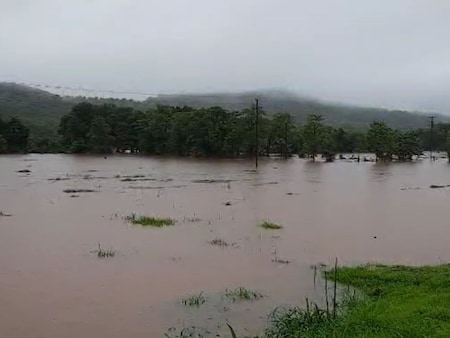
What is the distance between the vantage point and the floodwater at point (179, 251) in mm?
6117

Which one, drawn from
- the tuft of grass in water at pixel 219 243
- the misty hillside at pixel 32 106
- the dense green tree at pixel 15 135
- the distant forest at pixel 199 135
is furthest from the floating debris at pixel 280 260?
the misty hillside at pixel 32 106

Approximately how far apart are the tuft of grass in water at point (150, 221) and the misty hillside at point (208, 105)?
61234 mm

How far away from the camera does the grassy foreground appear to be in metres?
4.52

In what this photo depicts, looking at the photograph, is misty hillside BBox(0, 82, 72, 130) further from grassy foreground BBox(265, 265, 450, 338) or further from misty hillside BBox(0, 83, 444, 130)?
grassy foreground BBox(265, 265, 450, 338)

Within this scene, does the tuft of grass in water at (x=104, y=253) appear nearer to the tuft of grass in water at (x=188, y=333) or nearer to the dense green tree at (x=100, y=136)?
the tuft of grass in water at (x=188, y=333)

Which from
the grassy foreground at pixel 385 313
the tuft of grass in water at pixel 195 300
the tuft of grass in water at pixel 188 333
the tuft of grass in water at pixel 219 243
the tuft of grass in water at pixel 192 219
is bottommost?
the tuft of grass in water at pixel 192 219

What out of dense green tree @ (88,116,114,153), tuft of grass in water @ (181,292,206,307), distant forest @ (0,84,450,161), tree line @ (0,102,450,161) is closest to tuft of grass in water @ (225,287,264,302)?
tuft of grass in water @ (181,292,206,307)

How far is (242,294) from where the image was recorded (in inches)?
267

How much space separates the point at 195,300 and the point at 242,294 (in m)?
0.59

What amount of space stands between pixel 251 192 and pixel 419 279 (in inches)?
569

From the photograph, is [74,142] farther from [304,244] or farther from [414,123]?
[414,123]

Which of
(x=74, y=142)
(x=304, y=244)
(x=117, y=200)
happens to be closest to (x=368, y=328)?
(x=304, y=244)

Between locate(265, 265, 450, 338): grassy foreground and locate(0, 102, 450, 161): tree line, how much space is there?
1562 inches

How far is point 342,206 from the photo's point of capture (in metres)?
17.2
